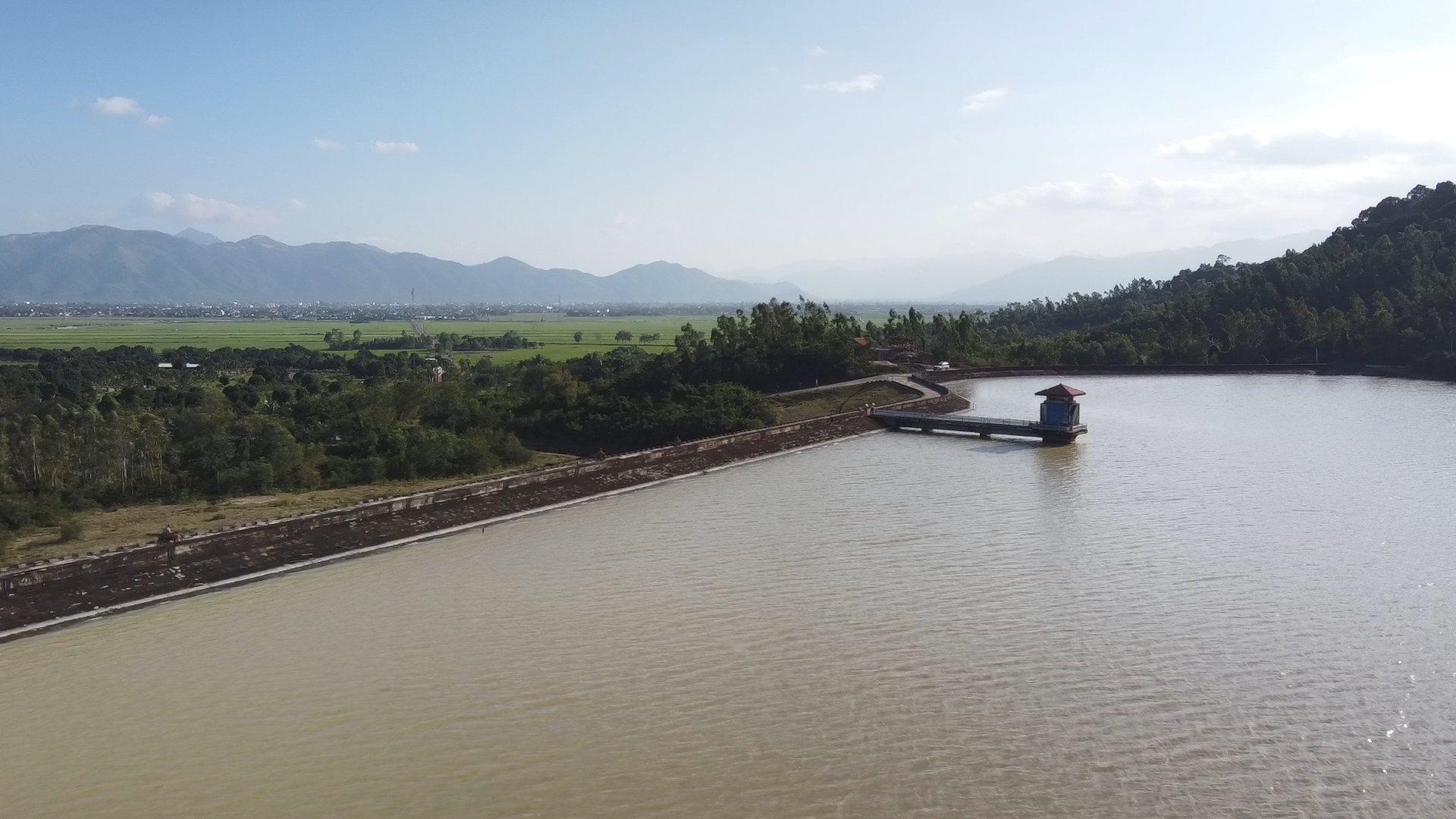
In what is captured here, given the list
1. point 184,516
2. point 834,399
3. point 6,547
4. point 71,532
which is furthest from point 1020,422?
point 6,547

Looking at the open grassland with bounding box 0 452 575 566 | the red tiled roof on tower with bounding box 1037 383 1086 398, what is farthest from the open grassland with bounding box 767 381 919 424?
the open grassland with bounding box 0 452 575 566

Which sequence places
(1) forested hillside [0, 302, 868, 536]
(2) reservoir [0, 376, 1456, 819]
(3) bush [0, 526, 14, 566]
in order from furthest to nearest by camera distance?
1. (1) forested hillside [0, 302, 868, 536]
2. (3) bush [0, 526, 14, 566]
3. (2) reservoir [0, 376, 1456, 819]

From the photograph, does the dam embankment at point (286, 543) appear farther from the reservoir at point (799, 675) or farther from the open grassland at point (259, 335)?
the open grassland at point (259, 335)

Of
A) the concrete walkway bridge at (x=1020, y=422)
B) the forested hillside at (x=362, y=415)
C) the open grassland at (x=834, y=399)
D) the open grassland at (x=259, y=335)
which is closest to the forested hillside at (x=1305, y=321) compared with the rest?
the forested hillside at (x=362, y=415)

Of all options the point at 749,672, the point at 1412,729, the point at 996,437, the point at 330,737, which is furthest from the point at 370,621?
the point at 996,437

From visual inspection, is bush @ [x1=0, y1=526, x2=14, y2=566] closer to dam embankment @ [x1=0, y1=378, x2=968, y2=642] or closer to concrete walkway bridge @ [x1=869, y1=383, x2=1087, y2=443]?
dam embankment @ [x1=0, y1=378, x2=968, y2=642]
